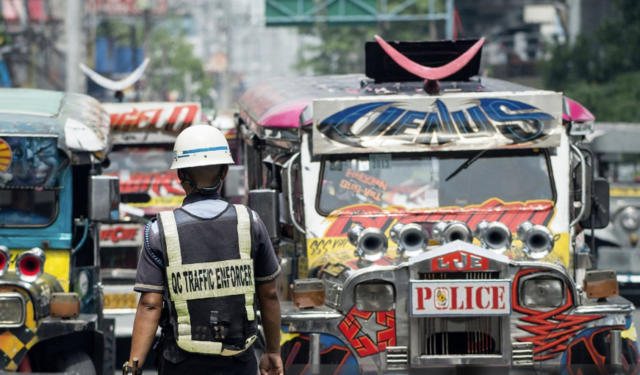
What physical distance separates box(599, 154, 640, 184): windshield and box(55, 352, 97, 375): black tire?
366 inches

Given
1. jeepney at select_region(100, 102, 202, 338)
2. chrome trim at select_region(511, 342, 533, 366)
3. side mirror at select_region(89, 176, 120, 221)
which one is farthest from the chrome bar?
jeepney at select_region(100, 102, 202, 338)

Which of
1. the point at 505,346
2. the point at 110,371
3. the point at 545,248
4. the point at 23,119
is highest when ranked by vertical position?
the point at 23,119

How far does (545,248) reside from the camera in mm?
7539

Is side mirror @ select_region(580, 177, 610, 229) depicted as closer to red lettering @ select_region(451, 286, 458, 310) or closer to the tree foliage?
red lettering @ select_region(451, 286, 458, 310)

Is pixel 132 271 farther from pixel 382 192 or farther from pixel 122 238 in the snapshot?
pixel 382 192

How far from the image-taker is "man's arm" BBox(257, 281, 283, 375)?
500cm

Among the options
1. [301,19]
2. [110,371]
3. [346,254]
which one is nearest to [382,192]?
[346,254]

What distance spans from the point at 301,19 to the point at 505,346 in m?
24.4

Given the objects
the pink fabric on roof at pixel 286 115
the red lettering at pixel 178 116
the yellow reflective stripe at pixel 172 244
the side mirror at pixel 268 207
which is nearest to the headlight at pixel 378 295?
the side mirror at pixel 268 207

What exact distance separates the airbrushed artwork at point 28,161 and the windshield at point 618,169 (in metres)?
9.34

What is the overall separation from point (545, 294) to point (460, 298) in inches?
24.5

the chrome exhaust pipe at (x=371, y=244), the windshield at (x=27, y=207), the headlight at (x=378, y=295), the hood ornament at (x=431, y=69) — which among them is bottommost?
the headlight at (x=378, y=295)

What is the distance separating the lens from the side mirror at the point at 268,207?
777cm

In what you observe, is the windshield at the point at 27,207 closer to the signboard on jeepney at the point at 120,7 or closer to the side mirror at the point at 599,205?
the side mirror at the point at 599,205
